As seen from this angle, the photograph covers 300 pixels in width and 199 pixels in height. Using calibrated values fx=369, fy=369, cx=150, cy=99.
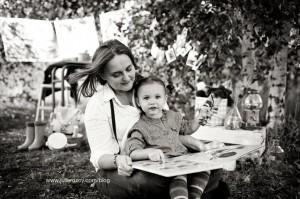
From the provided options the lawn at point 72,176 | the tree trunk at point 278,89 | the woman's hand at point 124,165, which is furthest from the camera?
the tree trunk at point 278,89

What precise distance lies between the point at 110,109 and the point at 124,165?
1.29 ft

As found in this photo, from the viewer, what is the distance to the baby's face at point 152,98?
182 cm

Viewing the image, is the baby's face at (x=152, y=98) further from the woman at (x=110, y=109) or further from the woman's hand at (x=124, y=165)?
the woman's hand at (x=124, y=165)

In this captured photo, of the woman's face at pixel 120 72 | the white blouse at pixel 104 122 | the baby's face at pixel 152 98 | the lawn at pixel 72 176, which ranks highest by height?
the woman's face at pixel 120 72

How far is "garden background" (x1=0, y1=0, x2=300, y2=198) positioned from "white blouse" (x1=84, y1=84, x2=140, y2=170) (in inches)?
31.6

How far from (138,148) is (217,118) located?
1514 mm

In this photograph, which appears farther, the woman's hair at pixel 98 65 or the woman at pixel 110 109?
the woman's hair at pixel 98 65

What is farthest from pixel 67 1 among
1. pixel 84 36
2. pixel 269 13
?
pixel 269 13

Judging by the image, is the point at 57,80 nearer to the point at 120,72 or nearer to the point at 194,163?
the point at 120,72

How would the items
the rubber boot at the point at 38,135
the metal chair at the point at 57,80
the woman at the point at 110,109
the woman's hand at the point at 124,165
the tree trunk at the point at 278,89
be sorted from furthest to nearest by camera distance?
the metal chair at the point at 57,80
the rubber boot at the point at 38,135
the tree trunk at the point at 278,89
the woman at the point at 110,109
the woman's hand at the point at 124,165

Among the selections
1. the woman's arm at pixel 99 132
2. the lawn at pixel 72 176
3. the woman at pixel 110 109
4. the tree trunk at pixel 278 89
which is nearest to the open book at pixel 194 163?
the woman at pixel 110 109

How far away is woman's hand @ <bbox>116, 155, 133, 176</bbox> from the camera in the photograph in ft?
4.93

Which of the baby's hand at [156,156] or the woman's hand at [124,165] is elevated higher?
the baby's hand at [156,156]

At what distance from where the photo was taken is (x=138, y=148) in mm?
1654
